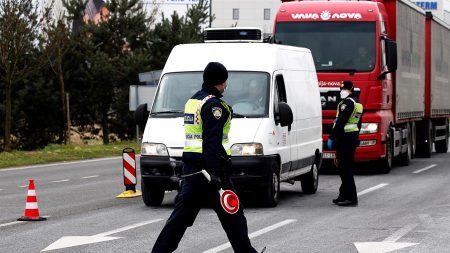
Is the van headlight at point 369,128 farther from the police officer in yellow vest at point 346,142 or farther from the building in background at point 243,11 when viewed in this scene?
the building in background at point 243,11

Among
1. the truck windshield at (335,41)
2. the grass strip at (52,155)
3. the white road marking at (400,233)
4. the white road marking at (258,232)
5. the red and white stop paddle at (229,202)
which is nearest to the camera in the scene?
the red and white stop paddle at (229,202)

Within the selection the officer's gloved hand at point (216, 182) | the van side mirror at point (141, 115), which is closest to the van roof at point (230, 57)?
the van side mirror at point (141, 115)

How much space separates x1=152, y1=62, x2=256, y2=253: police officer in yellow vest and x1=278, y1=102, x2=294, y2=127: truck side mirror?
685cm

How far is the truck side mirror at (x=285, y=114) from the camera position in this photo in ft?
54.5

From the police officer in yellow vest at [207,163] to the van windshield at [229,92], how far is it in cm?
709

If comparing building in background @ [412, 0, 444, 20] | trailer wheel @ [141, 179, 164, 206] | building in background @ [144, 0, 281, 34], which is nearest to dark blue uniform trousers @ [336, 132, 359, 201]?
trailer wheel @ [141, 179, 164, 206]

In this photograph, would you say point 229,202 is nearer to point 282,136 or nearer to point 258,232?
point 258,232

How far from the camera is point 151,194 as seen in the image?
16891mm

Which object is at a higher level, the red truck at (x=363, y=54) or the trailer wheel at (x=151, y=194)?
the red truck at (x=363, y=54)

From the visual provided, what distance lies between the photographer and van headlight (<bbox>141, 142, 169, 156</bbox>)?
16281 mm

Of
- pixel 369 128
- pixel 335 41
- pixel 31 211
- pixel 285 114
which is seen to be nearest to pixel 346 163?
pixel 285 114

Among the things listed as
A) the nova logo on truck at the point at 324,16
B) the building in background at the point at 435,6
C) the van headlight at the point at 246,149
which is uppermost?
the building in background at the point at 435,6

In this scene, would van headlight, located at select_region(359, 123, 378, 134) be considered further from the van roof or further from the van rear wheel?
the van roof

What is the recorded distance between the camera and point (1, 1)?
40.3 m
